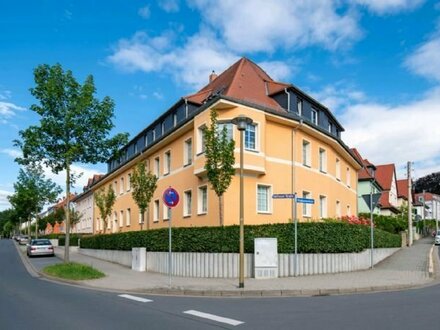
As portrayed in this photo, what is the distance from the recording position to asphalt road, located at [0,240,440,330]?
814 centimetres

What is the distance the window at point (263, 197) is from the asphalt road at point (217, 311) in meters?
12.0

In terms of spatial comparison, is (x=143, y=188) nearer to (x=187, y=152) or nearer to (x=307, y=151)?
(x=187, y=152)

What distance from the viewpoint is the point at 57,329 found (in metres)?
7.75

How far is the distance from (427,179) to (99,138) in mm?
92434

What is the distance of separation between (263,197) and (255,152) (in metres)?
2.78

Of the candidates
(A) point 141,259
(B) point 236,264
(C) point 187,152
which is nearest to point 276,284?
(B) point 236,264

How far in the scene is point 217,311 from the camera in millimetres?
9836

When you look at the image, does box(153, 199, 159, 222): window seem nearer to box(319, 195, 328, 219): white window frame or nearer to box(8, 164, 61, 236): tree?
box(319, 195, 328, 219): white window frame

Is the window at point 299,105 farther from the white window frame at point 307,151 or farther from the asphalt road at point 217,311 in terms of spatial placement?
the asphalt road at point 217,311

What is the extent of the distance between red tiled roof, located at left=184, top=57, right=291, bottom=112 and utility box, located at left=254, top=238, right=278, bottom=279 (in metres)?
9.69

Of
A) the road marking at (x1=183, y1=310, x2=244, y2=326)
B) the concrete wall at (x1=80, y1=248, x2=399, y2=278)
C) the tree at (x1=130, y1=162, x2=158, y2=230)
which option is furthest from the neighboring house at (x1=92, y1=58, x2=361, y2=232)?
the road marking at (x1=183, y1=310, x2=244, y2=326)

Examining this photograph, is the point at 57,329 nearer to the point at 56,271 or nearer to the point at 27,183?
the point at 56,271

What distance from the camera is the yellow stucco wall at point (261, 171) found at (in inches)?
923

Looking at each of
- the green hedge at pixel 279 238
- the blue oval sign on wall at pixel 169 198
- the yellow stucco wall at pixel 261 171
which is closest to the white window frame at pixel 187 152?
the yellow stucco wall at pixel 261 171
